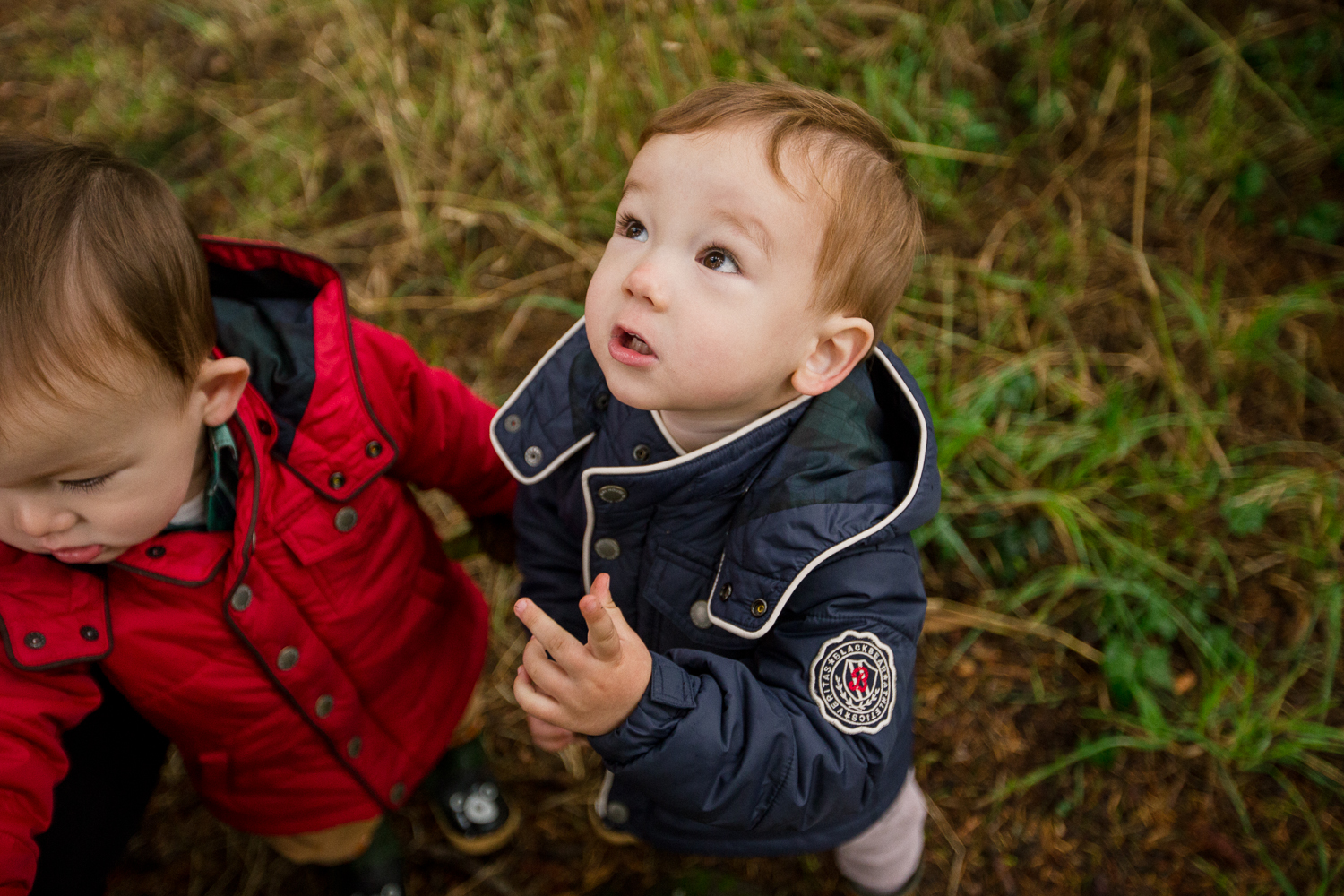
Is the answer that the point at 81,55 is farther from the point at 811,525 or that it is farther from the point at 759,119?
the point at 811,525

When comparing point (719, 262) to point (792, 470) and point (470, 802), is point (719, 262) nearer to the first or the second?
point (792, 470)

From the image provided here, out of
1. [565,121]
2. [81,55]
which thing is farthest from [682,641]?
[81,55]

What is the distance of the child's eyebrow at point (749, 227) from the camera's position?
47.5 inches

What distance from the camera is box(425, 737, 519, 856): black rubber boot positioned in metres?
2.08

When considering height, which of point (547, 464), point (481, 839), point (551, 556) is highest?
point (547, 464)

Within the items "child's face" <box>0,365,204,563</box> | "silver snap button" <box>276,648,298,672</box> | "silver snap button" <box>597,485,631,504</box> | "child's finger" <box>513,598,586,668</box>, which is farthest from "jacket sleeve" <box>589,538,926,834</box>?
"child's face" <box>0,365,204,563</box>

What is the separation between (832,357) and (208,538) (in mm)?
998

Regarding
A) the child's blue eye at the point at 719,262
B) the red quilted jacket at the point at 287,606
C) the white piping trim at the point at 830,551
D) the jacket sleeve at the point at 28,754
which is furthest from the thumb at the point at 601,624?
the jacket sleeve at the point at 28,754

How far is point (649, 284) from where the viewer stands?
4.00 ft

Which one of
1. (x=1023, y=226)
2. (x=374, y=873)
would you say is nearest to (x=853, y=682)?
(x=374, y=873)

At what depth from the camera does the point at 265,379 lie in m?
1.55

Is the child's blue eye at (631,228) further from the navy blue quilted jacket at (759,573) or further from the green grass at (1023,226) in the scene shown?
the green grass at (1023,226)

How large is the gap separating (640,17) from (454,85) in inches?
28.2

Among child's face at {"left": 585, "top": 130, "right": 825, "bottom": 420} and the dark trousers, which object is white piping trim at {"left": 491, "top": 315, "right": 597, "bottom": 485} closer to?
child's face at {"left": 585, "top": 130, "right": 825, "bottom": 420}
